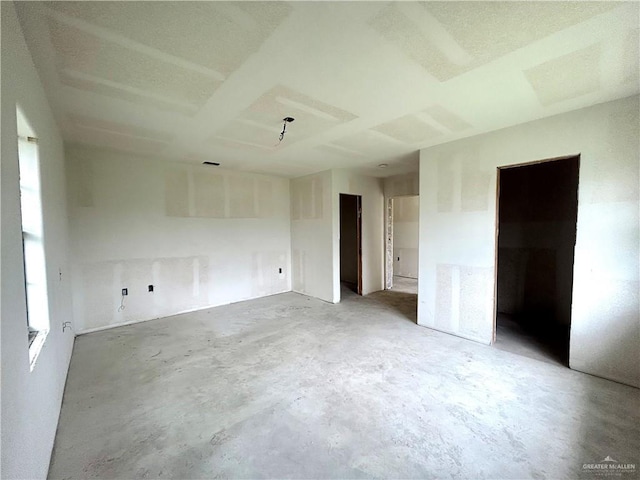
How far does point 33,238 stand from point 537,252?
232 inches

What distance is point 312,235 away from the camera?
533cm

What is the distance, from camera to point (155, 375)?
2.55 m

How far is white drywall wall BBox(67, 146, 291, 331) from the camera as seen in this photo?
11.9ft

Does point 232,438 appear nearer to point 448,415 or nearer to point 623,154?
point 448,415

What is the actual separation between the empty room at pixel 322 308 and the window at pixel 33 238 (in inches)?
0.5

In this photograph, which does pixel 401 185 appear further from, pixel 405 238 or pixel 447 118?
pixel 447 118

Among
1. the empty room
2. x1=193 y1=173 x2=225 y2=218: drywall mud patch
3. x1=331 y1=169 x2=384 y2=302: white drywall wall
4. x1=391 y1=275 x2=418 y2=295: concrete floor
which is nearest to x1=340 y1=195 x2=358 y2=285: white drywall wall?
x1=331 y1=169 x2=384 y2=302: white drywall wall

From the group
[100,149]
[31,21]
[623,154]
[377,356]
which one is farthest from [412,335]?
[100,149]

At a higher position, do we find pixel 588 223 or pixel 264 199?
pixel 264 199

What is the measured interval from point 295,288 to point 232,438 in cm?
409

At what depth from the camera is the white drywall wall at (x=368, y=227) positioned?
16.3ft

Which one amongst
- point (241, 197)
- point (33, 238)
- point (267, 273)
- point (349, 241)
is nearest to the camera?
point (33, 238)

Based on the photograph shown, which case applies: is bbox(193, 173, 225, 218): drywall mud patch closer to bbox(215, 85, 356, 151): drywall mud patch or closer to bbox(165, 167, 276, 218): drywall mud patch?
bbox(165, 167, 276, 218): drywall mud patch

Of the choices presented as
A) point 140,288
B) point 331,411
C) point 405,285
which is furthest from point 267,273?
point 331,411
